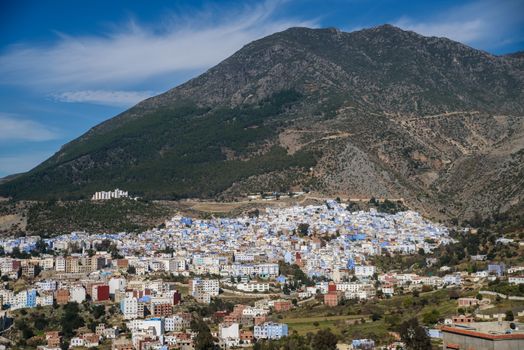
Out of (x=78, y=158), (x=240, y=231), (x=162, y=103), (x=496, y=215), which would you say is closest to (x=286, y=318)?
(x=240, y=231)

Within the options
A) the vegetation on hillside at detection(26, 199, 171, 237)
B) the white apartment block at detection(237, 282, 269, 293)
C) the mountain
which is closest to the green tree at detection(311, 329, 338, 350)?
the white apartment block at detection(237, 282, 269, 293)

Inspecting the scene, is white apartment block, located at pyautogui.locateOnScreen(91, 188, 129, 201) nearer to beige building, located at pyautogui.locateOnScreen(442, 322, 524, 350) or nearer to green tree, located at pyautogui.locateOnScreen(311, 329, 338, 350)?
green tree, located at pyautogui.locateOnScreen(311, 329, 338, 350)

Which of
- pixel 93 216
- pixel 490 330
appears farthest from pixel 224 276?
Answer: pixel 490 330

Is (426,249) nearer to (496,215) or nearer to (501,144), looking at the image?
(496,215)

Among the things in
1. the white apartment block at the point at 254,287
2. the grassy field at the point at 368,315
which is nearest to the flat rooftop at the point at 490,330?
the grassy field at the point at 368,315

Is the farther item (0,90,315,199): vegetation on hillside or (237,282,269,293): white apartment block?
(0,90,315,199): vegetation on hillside

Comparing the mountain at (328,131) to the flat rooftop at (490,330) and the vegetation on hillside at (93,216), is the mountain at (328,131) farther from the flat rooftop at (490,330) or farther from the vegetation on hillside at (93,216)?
the flat rooftop at (490,330)
